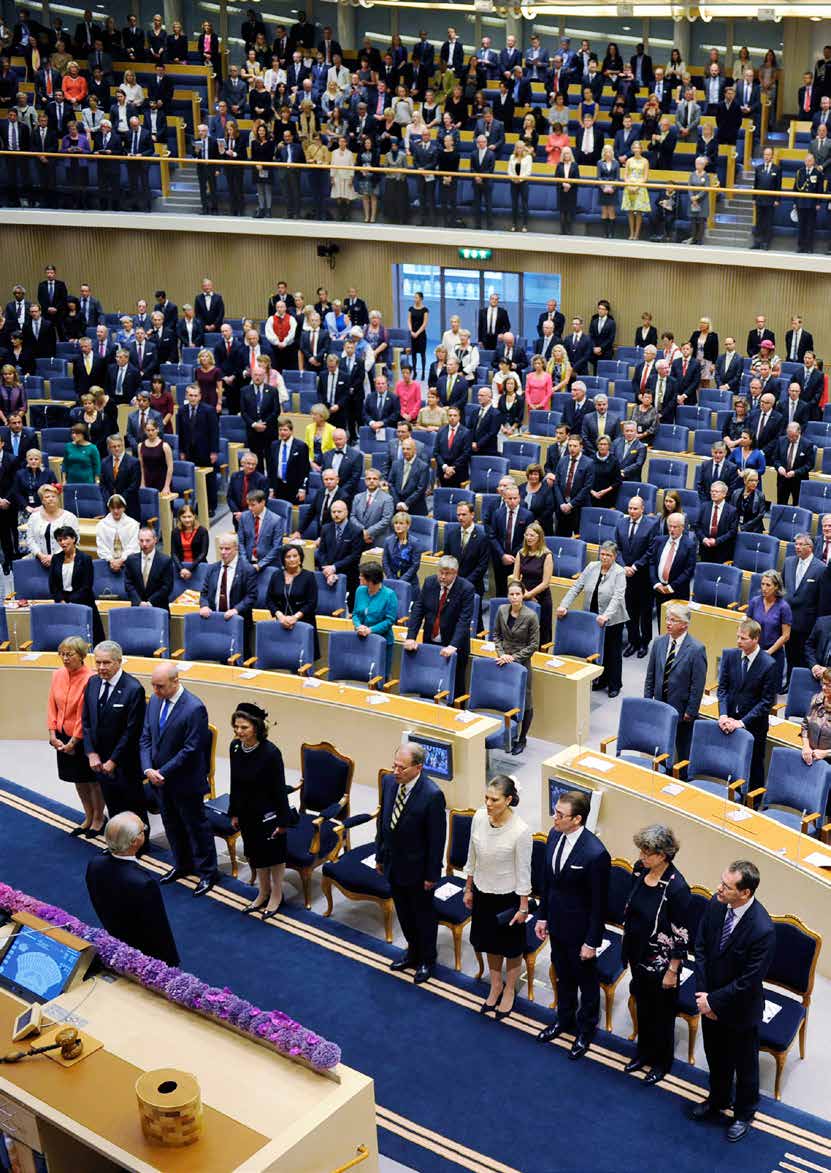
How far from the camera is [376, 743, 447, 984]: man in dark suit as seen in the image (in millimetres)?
6836

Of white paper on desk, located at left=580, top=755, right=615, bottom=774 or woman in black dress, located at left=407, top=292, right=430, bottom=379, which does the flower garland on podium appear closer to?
white paper on desk, located at left=580, top=755, right=615, bottom=774

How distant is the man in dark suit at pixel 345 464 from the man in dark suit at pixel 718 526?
3152 millimetres

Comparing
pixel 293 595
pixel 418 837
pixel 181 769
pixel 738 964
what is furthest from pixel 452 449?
pixel 738 964

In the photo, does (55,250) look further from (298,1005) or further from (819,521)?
(298,1005)

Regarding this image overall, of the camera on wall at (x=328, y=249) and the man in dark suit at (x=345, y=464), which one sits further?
the camera on wall at (x=328, y=249)

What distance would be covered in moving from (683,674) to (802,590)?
1.96m

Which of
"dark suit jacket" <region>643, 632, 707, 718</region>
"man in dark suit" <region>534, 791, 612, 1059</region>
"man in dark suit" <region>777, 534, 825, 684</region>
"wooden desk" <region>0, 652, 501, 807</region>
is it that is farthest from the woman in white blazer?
"man in dark suit" <region>534, 791, 612, 1059</region>

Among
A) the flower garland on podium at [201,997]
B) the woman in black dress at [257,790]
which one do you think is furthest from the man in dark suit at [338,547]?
the flower garland on podium at [201,997]

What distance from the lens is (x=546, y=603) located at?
34.9ft

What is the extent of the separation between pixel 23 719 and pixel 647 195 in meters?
10.6

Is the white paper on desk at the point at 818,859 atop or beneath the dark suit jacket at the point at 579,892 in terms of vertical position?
beneath

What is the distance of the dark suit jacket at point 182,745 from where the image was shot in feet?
25.9

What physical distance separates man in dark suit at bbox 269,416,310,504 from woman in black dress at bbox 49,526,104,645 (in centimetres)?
273

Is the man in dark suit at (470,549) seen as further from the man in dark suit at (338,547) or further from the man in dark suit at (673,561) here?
the man in dark suit at (673,561)
